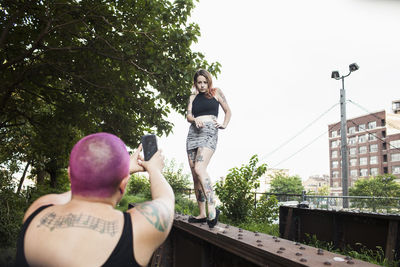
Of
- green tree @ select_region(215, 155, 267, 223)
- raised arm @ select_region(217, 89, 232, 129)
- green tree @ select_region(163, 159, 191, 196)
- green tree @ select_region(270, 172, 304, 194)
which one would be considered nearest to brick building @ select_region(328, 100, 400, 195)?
green tree @ select_region(270, 172, 304, 194)

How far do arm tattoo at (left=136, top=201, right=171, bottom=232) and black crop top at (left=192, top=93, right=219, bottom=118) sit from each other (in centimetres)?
222

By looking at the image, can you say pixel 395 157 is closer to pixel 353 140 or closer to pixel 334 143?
pixel 353 140

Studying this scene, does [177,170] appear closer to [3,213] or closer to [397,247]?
[3,213]

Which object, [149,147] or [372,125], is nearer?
[149,147]

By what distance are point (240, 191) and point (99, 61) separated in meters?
5.82

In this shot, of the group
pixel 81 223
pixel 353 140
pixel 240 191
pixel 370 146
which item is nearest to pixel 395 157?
pixel 370 146

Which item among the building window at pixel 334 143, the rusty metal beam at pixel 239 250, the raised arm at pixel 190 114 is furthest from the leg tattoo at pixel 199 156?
the building window at pixel 334 143

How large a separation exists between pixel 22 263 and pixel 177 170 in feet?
60.4

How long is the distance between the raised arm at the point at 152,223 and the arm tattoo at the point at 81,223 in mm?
101

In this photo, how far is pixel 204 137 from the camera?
3377 millimetres

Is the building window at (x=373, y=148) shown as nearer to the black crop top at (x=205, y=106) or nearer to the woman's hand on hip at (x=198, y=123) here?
the black crop top at (x=205, y=106)

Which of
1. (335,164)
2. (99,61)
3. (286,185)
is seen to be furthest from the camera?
(335,164)

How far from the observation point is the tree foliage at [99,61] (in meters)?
7.70

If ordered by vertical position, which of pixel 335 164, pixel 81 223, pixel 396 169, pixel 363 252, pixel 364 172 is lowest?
pixel 363 252
